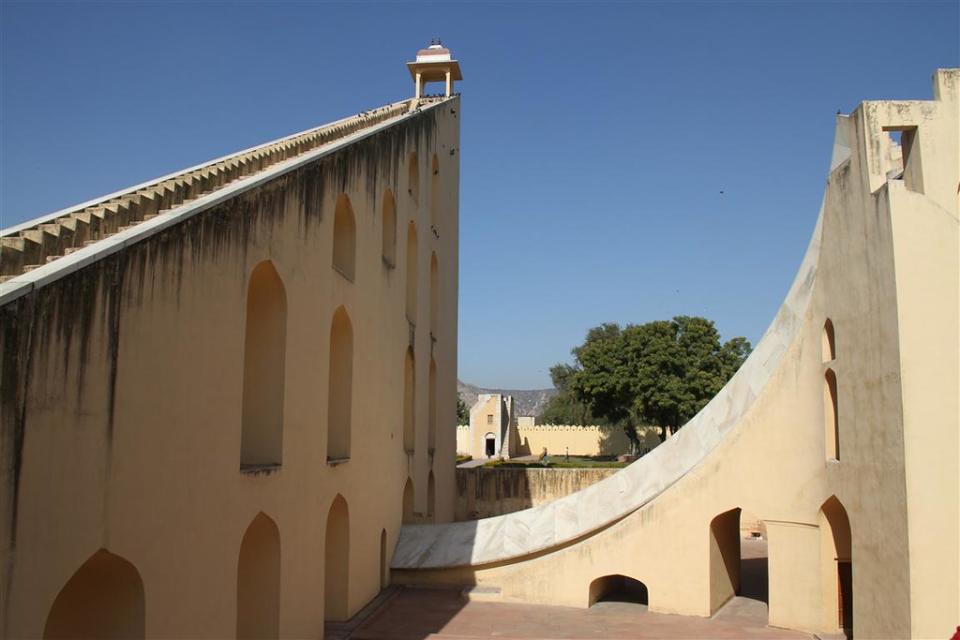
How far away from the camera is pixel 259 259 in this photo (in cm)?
A: 738

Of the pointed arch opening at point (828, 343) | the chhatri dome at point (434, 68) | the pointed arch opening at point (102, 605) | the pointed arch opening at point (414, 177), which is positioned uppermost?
the chhatri dome at point (434, 68)

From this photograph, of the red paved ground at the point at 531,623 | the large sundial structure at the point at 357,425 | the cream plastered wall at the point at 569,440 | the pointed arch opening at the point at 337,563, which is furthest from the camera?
the cream plastered wall at the point at 569,440

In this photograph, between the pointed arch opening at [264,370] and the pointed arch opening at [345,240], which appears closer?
the pointed arch opening at [264,370]

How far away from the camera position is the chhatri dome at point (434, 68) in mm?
20047

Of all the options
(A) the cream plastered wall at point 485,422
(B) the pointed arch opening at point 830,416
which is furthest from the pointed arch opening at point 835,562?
(A) the cream plastered wall at point 485,422

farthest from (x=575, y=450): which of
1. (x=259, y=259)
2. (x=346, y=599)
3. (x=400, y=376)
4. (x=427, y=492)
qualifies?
(x=259, y=259)

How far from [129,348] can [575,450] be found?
3711cm

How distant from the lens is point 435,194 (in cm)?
1714

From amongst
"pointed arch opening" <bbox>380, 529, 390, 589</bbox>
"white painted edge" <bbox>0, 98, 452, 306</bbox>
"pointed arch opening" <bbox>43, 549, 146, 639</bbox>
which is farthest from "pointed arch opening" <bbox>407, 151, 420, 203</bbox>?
"pointed arch opening" <bbox>43, 549, 146, 639</bbox>

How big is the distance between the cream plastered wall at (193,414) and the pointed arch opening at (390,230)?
659 millimetres

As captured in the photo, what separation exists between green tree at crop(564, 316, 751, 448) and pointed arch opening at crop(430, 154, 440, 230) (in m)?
17.2

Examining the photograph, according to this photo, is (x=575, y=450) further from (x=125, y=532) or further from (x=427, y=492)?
(x=125, y=532)

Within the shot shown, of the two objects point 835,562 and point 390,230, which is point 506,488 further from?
point 835,562

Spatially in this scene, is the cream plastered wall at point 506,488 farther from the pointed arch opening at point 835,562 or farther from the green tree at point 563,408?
the green tree at point 563,408
